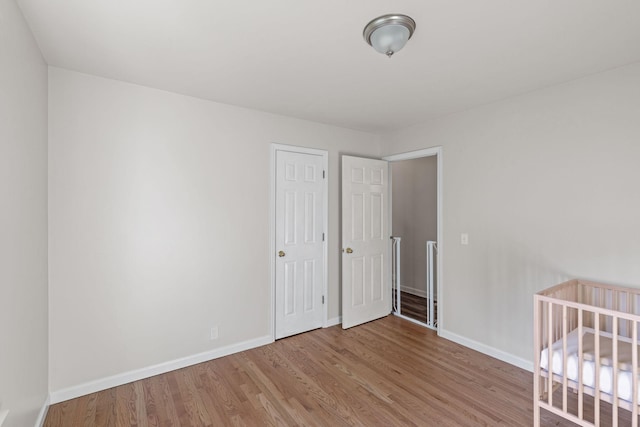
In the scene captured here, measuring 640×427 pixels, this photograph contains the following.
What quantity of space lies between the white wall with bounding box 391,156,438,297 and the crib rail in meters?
2.35

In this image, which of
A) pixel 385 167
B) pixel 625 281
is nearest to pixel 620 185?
pixel 625 281

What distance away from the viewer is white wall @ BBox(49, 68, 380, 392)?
2.14 meters

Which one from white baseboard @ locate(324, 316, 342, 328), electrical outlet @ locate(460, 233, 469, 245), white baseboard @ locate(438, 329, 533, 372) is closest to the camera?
white baseboard @ locate(438, 329, 533, 372)

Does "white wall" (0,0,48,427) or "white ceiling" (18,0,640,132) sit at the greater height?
"white ceiling" (18,0,640,132)

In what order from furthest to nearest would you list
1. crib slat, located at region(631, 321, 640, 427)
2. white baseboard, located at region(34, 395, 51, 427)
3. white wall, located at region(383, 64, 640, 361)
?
white wall, located at region(383, 64, 640, 361)
white baseboard, located at region(34, 395, 51, 427)
crib slat, located at region(631, 321, 640, 427)

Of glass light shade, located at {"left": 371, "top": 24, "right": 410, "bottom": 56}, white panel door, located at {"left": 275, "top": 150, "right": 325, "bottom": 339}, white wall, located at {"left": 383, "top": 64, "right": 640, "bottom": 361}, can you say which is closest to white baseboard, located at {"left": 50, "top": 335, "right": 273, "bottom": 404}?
white panel door, located at {"left": 275, "top": 150, "right": 325, "bottom": 339}

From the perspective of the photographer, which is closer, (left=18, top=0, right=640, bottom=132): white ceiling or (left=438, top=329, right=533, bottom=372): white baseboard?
(left=18, top=0, right=640, bottom=132): white ceiling

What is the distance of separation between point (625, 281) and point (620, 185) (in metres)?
0.68

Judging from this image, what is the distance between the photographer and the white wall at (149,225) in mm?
2145

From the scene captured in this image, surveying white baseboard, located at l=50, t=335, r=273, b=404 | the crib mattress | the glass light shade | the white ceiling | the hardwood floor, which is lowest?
the hardwood floor

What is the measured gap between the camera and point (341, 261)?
358cm

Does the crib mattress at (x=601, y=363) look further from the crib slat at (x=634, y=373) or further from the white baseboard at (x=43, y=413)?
the white baseboard at (x=43, y=413)

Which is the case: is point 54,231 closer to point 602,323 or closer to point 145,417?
point 145,417

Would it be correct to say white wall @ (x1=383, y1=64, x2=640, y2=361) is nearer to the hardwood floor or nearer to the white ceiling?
the white ceiling
